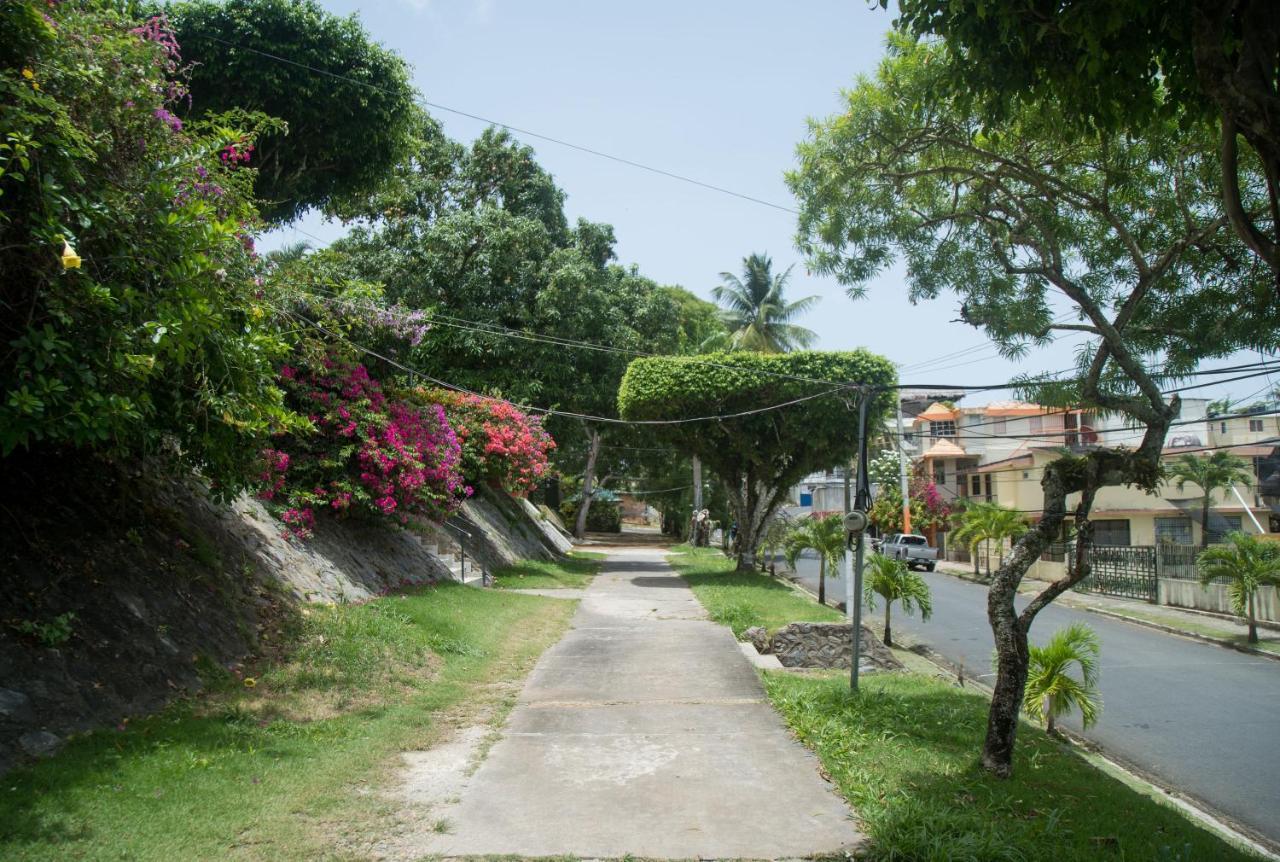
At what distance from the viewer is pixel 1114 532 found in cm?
3859

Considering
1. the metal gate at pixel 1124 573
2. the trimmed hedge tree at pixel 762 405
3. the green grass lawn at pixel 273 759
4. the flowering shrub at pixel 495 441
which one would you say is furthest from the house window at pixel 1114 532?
the green grass lawn at pixel 273 759

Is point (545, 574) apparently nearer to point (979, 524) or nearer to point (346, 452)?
point (346, 452)

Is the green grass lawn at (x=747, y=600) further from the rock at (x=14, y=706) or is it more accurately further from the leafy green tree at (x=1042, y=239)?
the rock at (x=14, y=706)

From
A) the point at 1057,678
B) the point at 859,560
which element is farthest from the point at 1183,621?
the point at 859,560

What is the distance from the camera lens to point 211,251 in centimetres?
711

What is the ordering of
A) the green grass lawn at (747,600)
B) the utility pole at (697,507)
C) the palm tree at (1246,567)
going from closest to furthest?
the green grass lawn at (747,600), the palm tree at (1246,567), the utility pole at (697,507)

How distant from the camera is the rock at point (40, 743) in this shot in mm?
5637

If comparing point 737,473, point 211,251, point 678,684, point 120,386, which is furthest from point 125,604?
point 737,473

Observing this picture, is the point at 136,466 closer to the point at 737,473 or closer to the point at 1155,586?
the point at 737,473

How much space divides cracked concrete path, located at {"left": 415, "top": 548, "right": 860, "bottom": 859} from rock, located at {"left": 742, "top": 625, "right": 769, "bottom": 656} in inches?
41.8

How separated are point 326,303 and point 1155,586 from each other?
948 inches

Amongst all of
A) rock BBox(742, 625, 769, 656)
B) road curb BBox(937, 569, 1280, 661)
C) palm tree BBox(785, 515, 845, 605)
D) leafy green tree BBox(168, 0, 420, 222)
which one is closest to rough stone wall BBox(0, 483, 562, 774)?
rock BBox(742, 625, 769, 656)

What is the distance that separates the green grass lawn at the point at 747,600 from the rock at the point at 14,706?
34.4 feet

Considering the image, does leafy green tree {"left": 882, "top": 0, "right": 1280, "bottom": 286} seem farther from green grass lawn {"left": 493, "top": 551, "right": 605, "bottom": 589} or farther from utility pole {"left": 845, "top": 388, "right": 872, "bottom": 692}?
green grass lawn {"left": 493, "top": 551, "right": 605, "bottom": 589}
